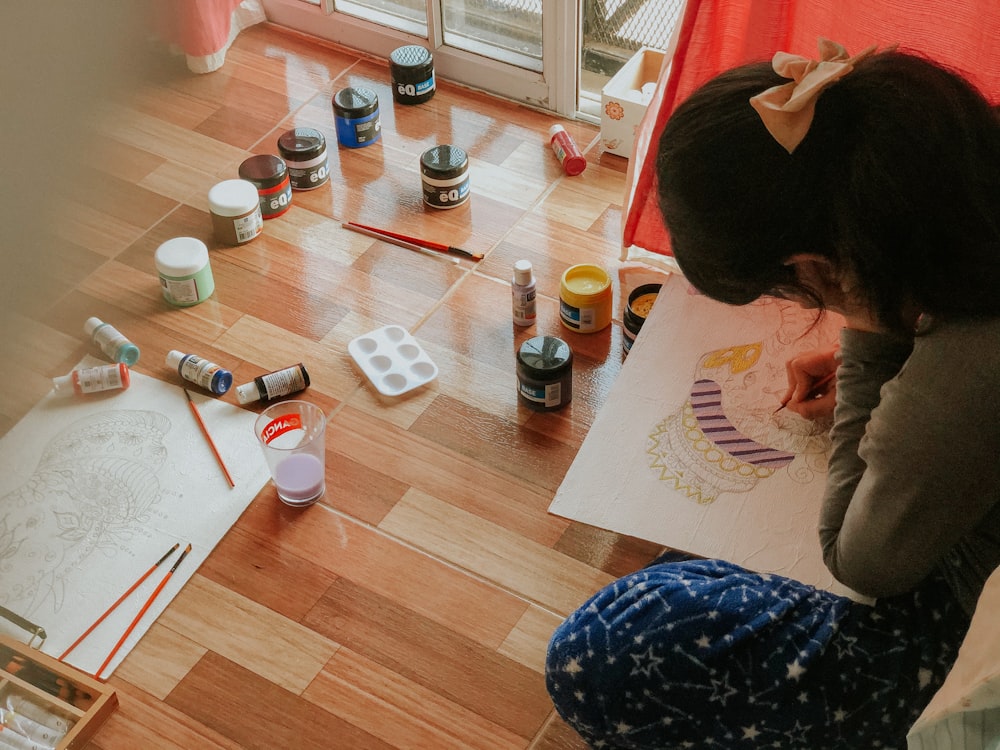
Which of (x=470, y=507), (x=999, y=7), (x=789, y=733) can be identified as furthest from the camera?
(x=470, y=507)

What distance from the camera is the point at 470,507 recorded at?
131 cm

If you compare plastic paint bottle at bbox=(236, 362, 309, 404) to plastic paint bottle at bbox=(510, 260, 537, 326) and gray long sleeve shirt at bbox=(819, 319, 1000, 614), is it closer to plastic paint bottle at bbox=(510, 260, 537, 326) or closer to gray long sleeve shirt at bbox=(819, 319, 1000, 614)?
plastic paint bottle at bbox=(510, 260, 537, 326)

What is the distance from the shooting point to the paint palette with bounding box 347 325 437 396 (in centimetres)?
145

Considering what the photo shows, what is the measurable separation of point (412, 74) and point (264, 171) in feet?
1.19

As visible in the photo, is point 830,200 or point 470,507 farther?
point 470,507

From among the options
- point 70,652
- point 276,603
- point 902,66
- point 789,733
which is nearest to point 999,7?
point 902,66

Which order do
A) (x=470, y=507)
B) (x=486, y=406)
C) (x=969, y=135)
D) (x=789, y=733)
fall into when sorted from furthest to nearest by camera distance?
1. (x=486, y=406)
2. (x=470, y=507)
3. (x=789, y=733)
4. (x=969, y=135)

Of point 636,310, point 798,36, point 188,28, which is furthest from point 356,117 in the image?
point 188,28

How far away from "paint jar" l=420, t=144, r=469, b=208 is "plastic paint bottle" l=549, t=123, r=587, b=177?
17cm

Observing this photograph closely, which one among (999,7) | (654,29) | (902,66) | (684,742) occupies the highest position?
(902,66)

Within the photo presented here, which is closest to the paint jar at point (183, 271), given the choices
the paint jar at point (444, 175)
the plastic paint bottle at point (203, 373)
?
the plastic paint bottle at point (203, 373)

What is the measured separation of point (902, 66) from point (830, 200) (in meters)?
0.11

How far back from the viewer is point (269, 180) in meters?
1.67

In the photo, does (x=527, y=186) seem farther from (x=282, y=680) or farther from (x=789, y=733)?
(x=789, y=733)
